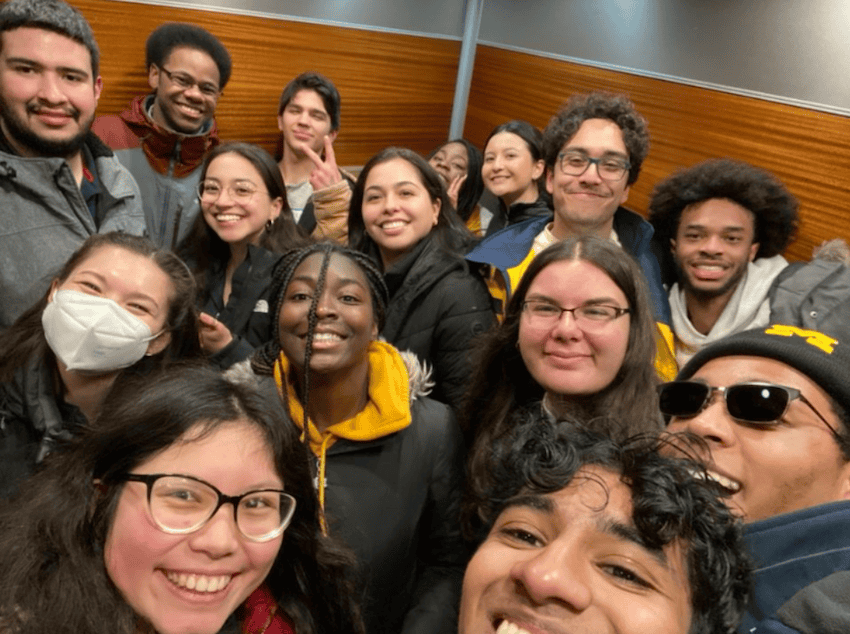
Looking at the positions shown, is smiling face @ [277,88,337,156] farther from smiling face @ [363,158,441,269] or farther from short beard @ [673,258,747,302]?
short beard @ [673,258,747,302]

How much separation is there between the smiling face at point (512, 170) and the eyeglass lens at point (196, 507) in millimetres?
2876

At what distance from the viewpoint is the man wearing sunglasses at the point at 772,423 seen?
152 centimetres

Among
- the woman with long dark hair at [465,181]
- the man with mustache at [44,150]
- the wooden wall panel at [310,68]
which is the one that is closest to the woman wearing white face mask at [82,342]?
the man with mustache at [44,150]

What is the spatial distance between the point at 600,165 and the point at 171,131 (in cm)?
214

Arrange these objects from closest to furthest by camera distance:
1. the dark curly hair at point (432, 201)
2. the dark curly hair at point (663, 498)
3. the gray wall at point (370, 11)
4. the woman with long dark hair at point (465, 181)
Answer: the dark curly hair at point (663, 498)
the dark curly hair at point (432, 201)
the woman with long dark hair at point (465, 181)
the gray wall at point (370, 11)

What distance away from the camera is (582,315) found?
2145 millimetres

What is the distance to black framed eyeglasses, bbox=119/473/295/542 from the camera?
1359 mm

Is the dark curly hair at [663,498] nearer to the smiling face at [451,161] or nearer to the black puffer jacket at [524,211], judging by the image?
the black puffer jacket at [524,211]

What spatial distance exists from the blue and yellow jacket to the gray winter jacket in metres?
1.44

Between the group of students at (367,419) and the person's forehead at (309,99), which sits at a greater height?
the person's forehead at (309,99)

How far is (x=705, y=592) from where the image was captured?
1294 mm

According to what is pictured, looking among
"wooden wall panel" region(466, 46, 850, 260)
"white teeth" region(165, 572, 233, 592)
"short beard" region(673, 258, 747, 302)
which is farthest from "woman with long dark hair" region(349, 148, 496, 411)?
"wooden wall panel" region(466, 46, 850, 260)

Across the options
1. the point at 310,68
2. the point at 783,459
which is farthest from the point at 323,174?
the point at 783,459

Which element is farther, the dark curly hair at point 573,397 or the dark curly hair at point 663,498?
the dark curly hair at point 573,397
